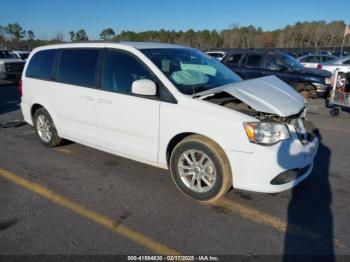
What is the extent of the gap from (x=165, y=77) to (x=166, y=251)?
1.96m

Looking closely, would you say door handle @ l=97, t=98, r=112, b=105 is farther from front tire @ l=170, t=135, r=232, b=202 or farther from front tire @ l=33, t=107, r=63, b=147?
front tire @ l=33, t=107, r=63, b=147

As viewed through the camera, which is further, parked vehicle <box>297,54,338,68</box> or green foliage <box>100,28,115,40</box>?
parked vehicle <box>297,54,338,68</box>

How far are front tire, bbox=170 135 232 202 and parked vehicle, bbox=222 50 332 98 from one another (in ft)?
25.8

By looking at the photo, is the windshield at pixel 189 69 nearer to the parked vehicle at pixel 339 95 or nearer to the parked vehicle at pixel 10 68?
the parked vehicle at pixel 339 95

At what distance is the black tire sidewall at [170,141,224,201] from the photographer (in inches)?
133

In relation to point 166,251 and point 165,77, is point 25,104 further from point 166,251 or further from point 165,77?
point 166,251

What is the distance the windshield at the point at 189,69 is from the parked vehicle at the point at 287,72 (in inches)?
256

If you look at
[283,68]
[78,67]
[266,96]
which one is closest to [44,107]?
[78,67]

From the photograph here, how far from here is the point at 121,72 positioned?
13.7 feet

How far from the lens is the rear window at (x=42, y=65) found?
17.1ft

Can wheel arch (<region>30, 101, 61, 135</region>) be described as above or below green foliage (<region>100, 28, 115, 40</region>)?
below

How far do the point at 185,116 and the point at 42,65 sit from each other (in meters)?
3.21

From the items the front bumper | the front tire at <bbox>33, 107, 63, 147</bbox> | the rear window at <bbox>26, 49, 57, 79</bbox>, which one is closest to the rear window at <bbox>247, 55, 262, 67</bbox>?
the rear window at <bbox>26, 49, 57, 79</bbox>

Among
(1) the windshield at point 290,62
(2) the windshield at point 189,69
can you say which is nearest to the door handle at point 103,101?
(2) the windshield at point 189,69
